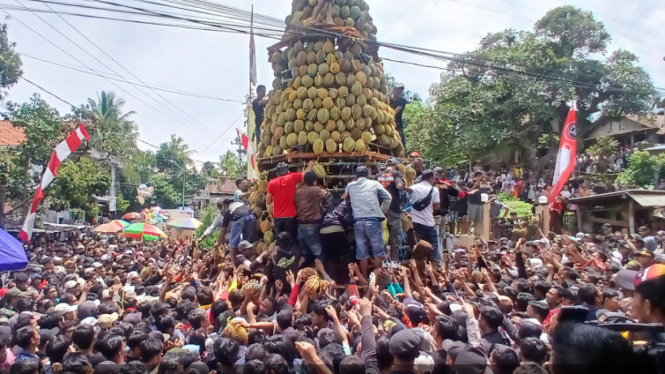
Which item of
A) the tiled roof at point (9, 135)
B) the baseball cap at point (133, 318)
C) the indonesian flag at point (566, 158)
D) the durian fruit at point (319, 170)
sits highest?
the tiled roof at point (9, 135)

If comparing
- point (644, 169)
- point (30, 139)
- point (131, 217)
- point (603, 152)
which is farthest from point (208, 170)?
point (644, 169)

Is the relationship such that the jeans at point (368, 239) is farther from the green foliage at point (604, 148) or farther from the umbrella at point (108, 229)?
the green foliage at point (604, 148)

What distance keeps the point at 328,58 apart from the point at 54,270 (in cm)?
801

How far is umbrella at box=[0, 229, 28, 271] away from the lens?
8070 millimetres

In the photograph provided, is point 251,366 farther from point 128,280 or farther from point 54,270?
point 54,270

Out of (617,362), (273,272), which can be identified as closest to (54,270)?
(273,272)

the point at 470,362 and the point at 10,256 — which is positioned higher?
the point at 10,256

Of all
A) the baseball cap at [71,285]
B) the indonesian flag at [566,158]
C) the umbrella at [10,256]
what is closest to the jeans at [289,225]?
the baseball cap at [71,285]

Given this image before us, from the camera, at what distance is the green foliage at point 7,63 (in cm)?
1789

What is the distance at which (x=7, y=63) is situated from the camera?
17.9m

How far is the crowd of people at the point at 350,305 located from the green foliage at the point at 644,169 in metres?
7.98

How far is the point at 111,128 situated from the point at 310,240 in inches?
1078

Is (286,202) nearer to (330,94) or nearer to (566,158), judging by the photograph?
(330,94)

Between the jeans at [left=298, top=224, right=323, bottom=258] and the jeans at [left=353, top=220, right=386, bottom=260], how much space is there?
0.64 metres
